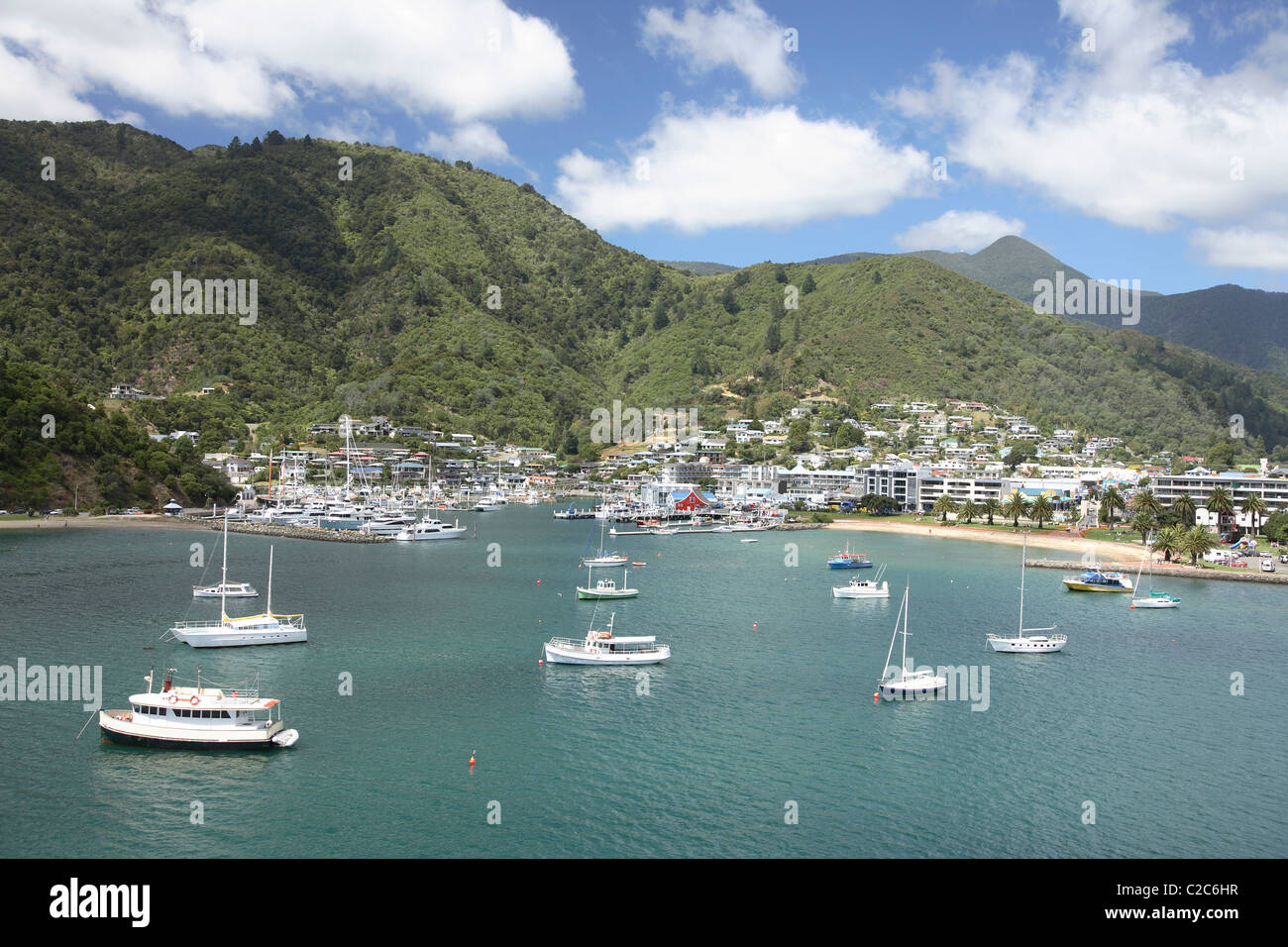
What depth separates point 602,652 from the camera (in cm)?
3516

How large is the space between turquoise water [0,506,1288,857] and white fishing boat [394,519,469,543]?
29646 mm

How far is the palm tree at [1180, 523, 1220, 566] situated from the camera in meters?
64.5

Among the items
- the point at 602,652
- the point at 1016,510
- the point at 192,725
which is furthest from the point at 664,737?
the point at 1016,510

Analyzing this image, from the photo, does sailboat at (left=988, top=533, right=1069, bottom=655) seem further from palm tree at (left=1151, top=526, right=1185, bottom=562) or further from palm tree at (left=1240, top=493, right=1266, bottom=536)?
palm tree at (left=1240, top=493, right=1266, bottom=536)

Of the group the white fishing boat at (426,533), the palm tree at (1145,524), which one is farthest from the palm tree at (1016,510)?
the white fishing boat at (426,533)

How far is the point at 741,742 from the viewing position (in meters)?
26.3

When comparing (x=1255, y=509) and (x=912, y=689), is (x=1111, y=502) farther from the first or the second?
(x=912, y=689)

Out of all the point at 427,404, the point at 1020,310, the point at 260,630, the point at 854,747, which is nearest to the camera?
the point at 854,747

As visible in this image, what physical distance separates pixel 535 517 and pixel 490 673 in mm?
74086

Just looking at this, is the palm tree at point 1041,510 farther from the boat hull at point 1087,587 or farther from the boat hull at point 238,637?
the boat hull at point 238,637

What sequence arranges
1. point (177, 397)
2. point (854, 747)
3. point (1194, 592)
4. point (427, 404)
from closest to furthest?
point (854, 747) < point (1194, 592) < point (177, 397) < point (427, 404)
